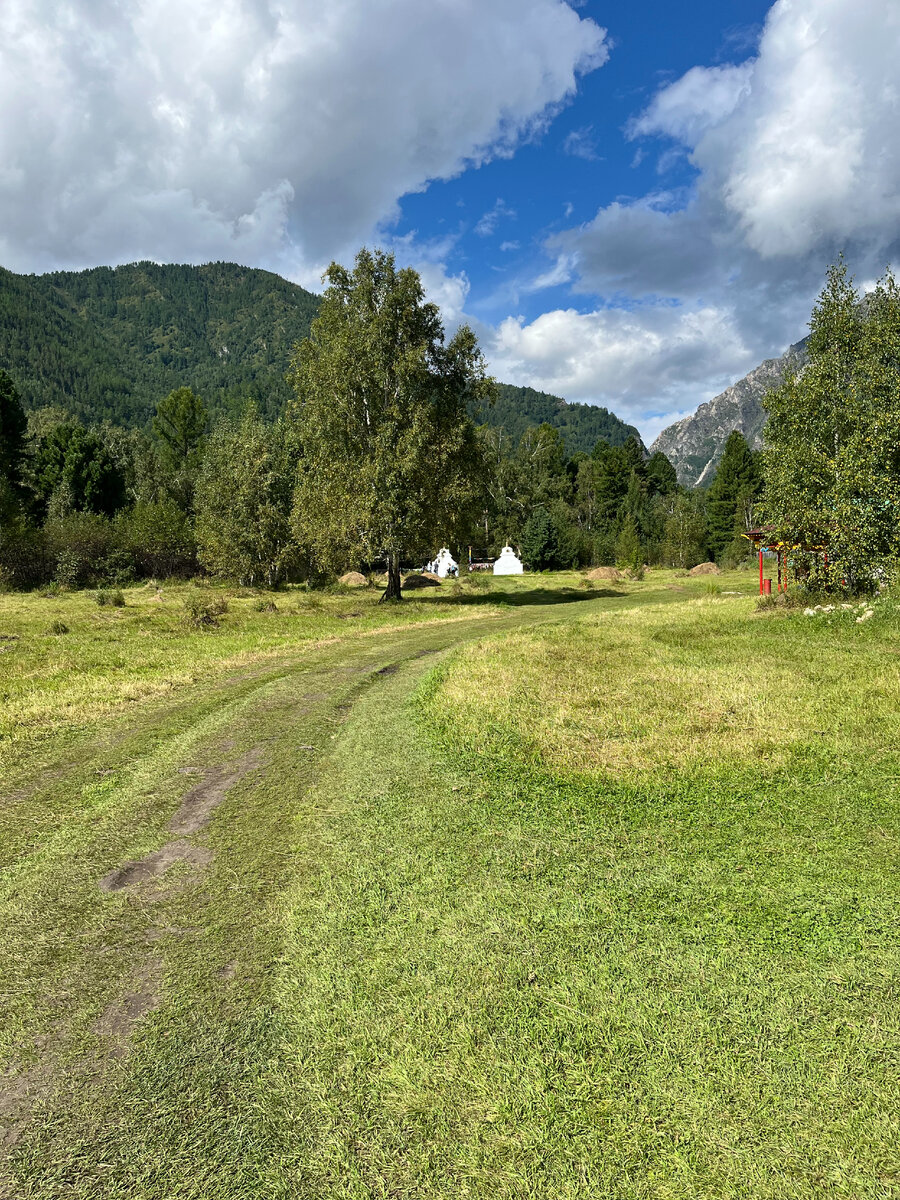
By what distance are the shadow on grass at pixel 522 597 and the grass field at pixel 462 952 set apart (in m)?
22.4

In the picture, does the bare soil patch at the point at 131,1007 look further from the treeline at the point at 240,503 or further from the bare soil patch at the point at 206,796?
the treeline at the point at 240,503

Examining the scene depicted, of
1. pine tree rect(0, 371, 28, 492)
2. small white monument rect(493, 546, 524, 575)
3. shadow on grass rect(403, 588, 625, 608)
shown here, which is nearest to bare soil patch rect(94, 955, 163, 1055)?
shadow on grass rect(403, 588, 625, 608)

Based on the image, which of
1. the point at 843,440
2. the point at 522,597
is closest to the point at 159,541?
the point at 522,597

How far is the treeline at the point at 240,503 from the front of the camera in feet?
133

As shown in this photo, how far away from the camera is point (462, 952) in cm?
411

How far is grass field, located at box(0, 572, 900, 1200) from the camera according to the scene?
279cm

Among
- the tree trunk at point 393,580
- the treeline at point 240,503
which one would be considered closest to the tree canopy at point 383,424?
the tree trunk at point 393,580

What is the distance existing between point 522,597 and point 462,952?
1259 inches

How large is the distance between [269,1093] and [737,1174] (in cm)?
223

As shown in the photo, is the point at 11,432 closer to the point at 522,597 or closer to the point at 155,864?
the point at 522,597

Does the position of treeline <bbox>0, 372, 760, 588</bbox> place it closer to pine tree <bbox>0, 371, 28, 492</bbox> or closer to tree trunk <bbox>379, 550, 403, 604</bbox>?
pine tree <bbox>0, 371, 28, 492</bbox>

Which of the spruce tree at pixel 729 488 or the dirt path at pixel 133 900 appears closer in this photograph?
the dirt path at pixel 133 900

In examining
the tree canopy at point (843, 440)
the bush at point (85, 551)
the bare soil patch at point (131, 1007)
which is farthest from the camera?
the bush at point (85, 551)

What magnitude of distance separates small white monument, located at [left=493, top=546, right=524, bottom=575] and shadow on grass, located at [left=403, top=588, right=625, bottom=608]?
24402 mm
